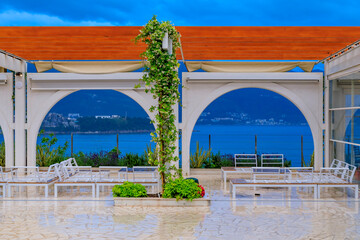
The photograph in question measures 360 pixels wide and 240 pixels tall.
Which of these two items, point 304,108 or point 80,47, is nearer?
point 80,47

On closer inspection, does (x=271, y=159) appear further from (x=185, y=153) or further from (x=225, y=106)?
(x=225, y=106)

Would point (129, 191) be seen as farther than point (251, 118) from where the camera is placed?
No

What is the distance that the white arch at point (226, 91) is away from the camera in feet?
43.7

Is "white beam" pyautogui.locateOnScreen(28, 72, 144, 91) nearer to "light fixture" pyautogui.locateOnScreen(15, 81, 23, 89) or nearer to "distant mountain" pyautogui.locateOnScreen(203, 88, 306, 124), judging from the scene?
"light fixture" pyautogui.locateOnScreen(15, 81, 23, 89)

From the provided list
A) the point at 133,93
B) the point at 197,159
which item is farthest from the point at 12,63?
the point at 197,159

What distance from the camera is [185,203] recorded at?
8445mm

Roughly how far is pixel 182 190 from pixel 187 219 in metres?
1.08

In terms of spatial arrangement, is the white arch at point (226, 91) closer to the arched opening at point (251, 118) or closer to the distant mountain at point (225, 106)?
the arched opening at point (251, 118)

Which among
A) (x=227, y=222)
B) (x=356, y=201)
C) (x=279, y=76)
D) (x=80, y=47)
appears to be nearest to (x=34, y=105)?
(x=80, y=47)

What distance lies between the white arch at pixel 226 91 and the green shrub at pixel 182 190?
4705 mm

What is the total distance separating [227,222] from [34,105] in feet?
28.2

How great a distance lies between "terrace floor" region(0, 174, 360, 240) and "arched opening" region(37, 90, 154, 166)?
126 feet

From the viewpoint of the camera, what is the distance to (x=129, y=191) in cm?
871

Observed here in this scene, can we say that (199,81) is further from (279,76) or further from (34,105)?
(34,105)
